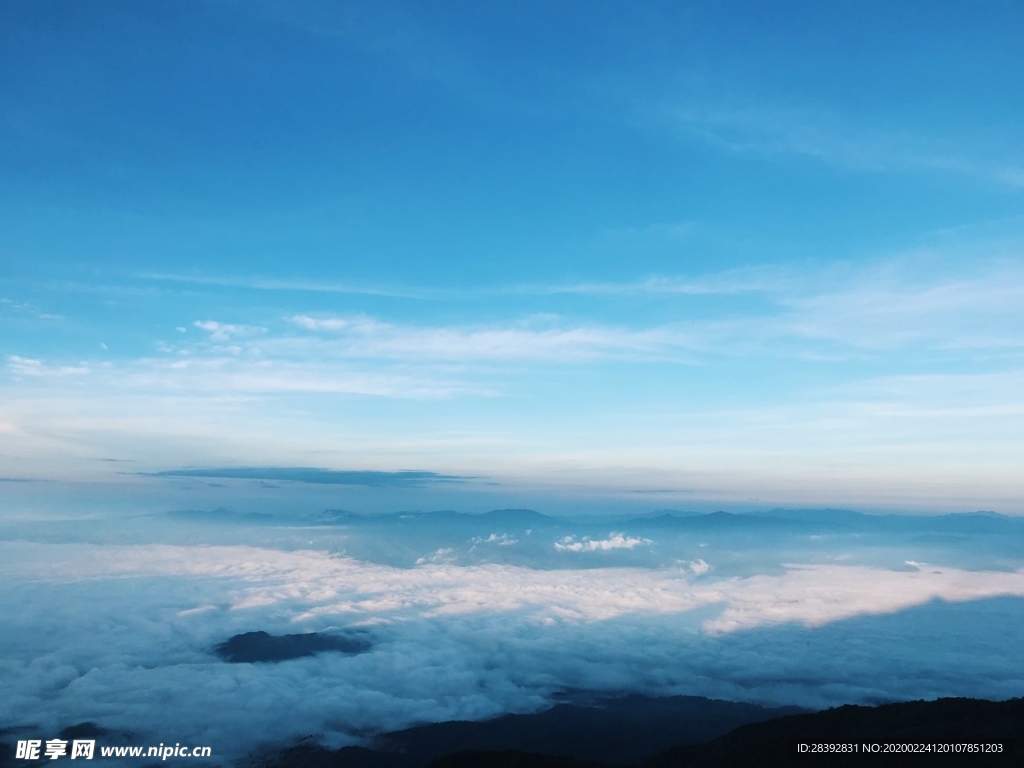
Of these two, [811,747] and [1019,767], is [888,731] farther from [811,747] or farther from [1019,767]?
[1019,767]

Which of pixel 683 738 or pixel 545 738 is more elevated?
pixel 683 738

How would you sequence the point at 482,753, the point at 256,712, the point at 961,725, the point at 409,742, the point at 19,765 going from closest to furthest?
1. the point at 961,725
2. the point at 482,753
3. the point at 19,765
4. the point at 409,742
5. the point at 256,712

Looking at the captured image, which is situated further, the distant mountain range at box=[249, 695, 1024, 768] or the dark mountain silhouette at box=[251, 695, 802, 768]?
the dark mountain silhouette at box=[251, 695, 802, 768]

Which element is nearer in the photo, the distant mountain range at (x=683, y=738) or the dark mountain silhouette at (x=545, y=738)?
the distant mountain range at (x=683, y=738)

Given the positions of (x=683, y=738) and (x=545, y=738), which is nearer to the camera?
(x=683, y=738)

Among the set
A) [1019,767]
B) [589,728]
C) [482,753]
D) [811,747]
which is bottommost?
[589,728]

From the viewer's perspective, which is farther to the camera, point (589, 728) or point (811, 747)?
point (589, 728)

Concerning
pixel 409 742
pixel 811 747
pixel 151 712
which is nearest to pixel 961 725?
pixel 811 747

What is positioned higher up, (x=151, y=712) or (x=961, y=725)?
(x=961, y=725)
